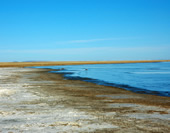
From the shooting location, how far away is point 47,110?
32.8 feet

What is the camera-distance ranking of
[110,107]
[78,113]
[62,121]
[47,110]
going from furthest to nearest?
[110,107] → [47,110] → [78,113] → [62,121]

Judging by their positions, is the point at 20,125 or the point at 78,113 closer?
the point at 20,125

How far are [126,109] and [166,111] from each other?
1.82 meters

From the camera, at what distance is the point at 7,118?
8.54m

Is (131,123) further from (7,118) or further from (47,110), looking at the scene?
(7,118)

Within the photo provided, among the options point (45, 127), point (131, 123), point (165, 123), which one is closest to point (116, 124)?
point (131, 123)

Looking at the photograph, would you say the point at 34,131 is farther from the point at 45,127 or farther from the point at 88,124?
the point at 88,124

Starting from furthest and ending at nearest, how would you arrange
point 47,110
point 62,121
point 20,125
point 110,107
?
1. point 110,107
2. point 47,110
3. point 62,121
4. point 20,125

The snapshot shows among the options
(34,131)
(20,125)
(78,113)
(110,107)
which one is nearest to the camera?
(34,131)

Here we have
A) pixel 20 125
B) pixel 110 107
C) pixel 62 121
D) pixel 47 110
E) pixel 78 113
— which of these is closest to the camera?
pixel 20 125

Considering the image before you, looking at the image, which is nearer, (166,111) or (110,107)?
(166,111)

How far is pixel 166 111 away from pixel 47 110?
5536 millimetres

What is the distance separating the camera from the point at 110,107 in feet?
35.3

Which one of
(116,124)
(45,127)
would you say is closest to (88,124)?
(116,124)
